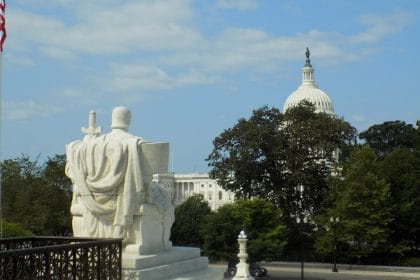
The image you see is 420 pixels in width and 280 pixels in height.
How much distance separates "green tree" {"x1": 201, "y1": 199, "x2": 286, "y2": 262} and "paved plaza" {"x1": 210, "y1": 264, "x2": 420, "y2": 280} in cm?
202

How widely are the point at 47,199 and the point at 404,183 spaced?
2479 centimetres

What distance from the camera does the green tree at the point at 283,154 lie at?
4509 centimetres

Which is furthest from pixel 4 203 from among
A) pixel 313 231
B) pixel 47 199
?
pixel 313 231

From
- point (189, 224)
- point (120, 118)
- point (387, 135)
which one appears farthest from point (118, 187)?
point (387, 135)

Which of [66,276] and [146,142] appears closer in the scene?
[66,276]

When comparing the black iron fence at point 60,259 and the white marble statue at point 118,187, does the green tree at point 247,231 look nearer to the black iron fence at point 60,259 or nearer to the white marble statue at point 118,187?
the white marble statue at point 118,187

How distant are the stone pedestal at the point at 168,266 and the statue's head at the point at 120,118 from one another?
108 inches


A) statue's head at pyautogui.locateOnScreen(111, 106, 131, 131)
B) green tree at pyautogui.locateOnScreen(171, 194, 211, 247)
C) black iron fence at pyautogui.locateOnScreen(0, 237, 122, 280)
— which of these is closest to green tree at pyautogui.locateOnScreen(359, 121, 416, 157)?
green tree at pyautogui.locateOnScreen(171, 194, 211, 247)

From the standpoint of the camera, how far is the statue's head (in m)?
12.9

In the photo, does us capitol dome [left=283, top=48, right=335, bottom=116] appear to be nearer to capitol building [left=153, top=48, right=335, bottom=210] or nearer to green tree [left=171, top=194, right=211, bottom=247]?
capitol building [left=153, top=48, right=335, bottom=210]

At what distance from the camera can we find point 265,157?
152 feet

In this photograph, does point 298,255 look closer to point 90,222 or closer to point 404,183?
point 404,183

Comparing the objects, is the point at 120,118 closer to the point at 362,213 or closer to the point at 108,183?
the point at 108,183

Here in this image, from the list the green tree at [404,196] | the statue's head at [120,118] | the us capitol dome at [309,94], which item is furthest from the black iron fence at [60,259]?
the us capitol dome at [309,94]
